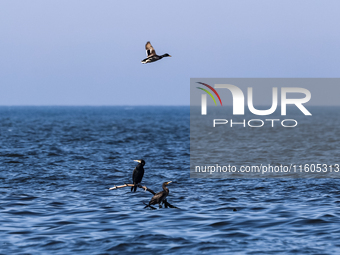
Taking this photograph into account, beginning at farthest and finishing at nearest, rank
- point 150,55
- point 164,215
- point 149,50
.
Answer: point 164,215, point 149,50, point 150,55

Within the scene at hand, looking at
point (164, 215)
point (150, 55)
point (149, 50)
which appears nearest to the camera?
point (150, 55)

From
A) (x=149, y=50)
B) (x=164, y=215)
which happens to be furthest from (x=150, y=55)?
(x=164, y=215)

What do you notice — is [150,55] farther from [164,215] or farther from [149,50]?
[164,215]

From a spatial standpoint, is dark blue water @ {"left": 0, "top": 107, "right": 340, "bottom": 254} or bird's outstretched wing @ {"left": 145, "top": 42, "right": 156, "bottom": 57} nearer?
dark blue water @ {"left": 0, "top": 107, "right": 340, "bottom": 254}

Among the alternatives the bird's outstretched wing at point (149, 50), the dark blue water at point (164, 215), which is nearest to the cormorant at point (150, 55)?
the bird's outstretched wing at point (149, 50)

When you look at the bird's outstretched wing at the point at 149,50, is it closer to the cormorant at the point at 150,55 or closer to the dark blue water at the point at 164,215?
the cormorant at the point at 150,55

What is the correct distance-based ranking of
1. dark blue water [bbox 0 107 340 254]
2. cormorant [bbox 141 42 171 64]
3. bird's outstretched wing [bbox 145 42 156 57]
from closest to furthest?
1. dark blue water [bbox 0 107 340 254]
2. cormorant [bbox 141 42 171 64]
3. bird's outstretched wing [bbox 145 42 156 57]

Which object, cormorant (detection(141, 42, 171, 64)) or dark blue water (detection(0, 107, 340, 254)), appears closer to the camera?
dark blue water (detection(0, 107, 340, 254))

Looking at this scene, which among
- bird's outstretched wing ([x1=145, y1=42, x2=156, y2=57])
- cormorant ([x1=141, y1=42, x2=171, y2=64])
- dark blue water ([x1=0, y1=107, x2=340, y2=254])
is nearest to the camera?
dark blue water ([x1=0, y1=107, x2=340, y2=254])

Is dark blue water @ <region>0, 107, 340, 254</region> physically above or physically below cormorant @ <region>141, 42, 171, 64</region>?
below

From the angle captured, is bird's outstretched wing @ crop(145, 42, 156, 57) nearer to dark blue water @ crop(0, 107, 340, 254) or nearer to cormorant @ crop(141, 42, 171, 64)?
cormorant @ crop(141, 42, 171, 64)

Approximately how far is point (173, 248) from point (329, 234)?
510cm

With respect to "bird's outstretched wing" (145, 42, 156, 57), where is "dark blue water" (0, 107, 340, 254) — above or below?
below

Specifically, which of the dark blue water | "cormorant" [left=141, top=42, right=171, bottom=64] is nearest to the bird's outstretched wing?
"cormorant" [left=141, top=42, right=171, bottom=64]
